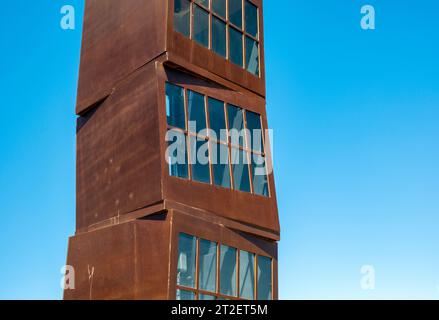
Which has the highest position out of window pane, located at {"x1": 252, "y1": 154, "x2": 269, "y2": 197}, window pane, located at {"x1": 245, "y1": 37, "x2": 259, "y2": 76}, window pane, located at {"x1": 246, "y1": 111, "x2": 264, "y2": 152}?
→ window pane, located at {"x1": 245, "y1": 37, "x2": 259, "y2": 76}

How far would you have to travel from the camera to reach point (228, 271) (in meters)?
19.1

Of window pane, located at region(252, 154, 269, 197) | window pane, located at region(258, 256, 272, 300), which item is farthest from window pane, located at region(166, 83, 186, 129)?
window pane, located at region(258, 256, 272, 300)

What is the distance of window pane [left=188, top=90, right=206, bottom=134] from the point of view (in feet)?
64.1

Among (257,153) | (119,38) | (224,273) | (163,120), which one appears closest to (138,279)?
(224,273)

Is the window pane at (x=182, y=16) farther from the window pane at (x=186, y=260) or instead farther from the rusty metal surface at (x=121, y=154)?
the window pane at (x=186, y=260)

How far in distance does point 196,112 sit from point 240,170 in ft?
7.39

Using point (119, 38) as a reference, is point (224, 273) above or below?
below

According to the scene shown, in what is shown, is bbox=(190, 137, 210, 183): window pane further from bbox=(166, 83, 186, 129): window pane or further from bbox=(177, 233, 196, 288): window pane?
bbox=(177, 233, 196, 288): window pane

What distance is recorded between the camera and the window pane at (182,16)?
19.9 m

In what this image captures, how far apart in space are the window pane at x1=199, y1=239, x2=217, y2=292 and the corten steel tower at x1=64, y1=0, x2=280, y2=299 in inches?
1.2

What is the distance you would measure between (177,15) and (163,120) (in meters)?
3.43

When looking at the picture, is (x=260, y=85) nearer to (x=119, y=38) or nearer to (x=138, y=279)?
(x=119, y=38)

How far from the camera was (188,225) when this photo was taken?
18219 millimetres

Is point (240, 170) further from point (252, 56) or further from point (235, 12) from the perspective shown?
point (235, 12)
